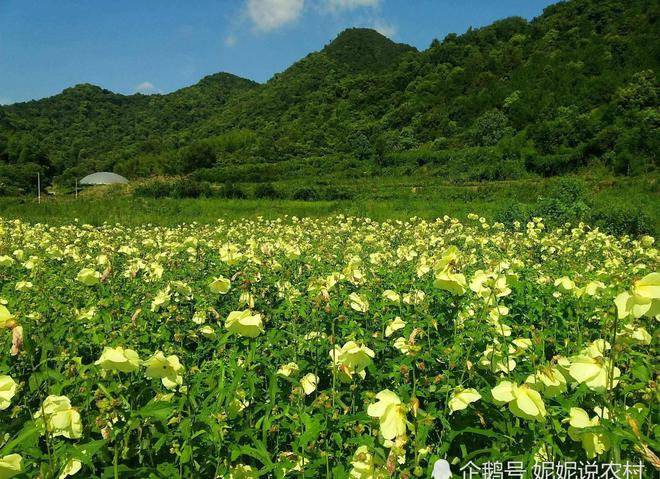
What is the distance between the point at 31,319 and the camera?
2633 mm

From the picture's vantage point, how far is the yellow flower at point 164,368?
56.2 inches

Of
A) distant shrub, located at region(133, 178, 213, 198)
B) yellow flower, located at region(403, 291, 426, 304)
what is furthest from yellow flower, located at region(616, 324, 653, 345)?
distant shrub, located at region(133, 178, 213, 198)

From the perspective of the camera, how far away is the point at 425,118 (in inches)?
2330

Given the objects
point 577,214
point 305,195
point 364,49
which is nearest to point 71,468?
point 577,214

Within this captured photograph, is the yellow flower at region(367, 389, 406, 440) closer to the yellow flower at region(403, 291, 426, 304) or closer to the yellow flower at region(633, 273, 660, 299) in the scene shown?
the yellow flower at region(633, 273, 660, 299)

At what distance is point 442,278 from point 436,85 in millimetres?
72984

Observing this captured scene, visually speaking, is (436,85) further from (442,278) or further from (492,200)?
(442,278)

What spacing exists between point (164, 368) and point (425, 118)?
61545 mm

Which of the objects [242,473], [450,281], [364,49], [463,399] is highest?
[364,49]

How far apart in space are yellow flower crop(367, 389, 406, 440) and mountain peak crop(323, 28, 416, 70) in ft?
365

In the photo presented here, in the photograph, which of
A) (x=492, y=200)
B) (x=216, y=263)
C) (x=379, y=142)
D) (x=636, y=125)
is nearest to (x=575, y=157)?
(x=636, y=125)

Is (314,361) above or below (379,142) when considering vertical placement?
below

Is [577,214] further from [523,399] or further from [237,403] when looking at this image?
[237,403]

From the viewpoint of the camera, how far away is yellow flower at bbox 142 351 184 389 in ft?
4.68
